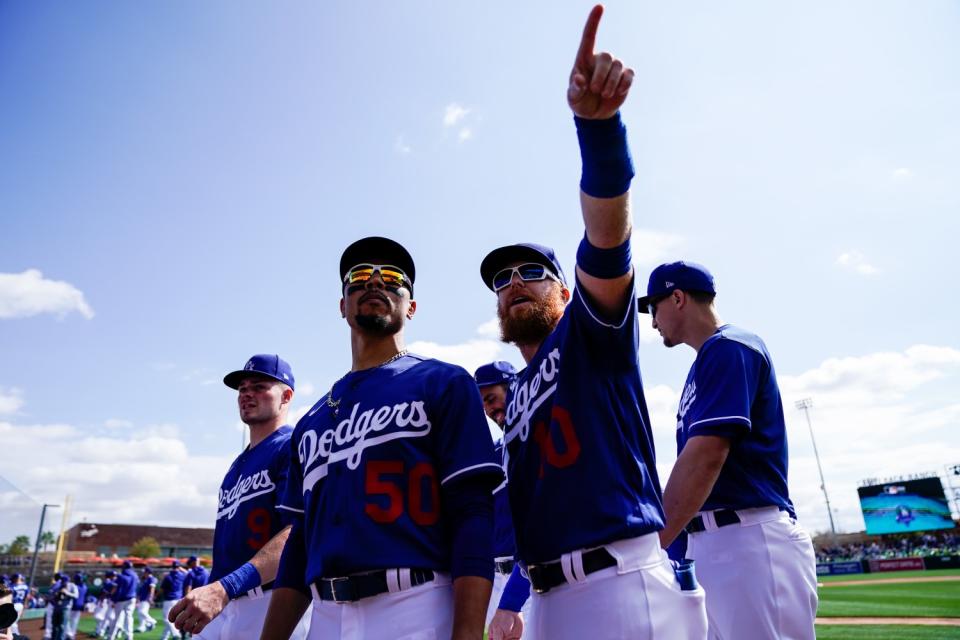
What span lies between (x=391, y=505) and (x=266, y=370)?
9.89ft

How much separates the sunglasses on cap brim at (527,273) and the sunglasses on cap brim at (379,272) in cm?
49

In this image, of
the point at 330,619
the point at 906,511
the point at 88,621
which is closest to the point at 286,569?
the point at 330,619

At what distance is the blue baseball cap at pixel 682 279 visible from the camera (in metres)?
3.55

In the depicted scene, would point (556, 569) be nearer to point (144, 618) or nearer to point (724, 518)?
point (724, 518)

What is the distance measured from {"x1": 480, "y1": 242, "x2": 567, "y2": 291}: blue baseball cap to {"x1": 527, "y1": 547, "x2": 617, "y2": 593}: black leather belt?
127 centimetres

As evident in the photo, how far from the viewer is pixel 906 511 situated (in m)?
41.5

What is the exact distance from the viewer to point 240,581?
3.44 meters

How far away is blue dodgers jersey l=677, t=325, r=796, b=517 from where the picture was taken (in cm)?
279

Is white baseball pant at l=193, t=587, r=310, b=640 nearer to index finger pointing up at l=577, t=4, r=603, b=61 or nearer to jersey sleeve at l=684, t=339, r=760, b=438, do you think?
jersey sleeve at l=684, t=339, r=760, b=438

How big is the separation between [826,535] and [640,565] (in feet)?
256

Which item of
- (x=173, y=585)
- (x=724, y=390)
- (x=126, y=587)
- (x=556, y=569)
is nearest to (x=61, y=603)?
(x=126, y=587)

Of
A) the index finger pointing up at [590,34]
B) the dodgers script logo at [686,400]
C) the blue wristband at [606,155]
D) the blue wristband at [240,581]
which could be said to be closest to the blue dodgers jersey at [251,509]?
the blue wristband at [240,581]

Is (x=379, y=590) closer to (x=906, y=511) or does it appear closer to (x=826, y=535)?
(x=906, y=511)

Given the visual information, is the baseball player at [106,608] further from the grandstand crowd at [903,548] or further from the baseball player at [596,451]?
the grandstand crowd at [903,548]
